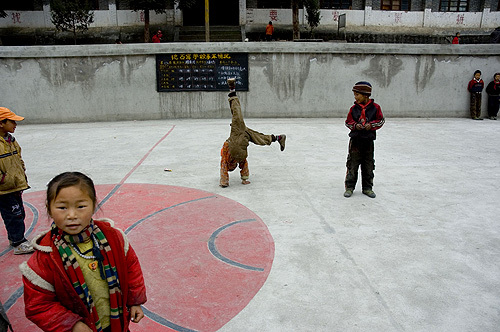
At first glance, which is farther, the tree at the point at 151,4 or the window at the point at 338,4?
the window at the point at 338,4

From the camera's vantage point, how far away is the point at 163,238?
412cm

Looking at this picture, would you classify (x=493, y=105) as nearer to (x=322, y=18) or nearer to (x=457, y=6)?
(x=322, y=18)

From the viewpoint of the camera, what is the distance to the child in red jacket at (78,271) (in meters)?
1.70

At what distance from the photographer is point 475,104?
12.7m

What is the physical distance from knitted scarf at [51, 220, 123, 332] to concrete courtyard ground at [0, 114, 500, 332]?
0.92m

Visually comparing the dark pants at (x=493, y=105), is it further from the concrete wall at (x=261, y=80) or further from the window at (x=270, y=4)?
the window at (x=270, y=4)

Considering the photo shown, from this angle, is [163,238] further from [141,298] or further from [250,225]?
[141,298]

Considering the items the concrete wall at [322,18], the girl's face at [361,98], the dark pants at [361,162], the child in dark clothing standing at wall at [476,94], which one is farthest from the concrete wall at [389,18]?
the dark pants at [361,162]

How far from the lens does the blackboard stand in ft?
40.4

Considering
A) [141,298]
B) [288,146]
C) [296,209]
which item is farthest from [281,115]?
[141,298]

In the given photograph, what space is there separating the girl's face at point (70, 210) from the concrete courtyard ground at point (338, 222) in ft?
4.25

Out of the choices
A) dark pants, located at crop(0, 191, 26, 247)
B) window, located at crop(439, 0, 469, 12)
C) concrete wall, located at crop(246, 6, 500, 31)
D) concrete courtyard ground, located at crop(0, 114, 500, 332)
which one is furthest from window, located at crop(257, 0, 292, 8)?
dark pants, located at crop(0, 191, 26, 247)

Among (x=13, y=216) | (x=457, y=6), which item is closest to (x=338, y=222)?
(x=13, y=216)

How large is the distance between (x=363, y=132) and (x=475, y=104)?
9.68 meters
